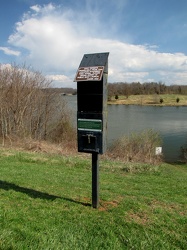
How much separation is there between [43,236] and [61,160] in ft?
30.4

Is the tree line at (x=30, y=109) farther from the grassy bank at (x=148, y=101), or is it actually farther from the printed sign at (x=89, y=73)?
the grassy bank at (x=148, y=101)

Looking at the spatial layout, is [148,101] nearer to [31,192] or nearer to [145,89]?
[145,89]

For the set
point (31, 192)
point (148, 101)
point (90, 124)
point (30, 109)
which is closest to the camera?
point (90, 124)

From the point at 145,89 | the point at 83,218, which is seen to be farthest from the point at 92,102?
the point at 145,89

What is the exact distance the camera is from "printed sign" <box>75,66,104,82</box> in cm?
493

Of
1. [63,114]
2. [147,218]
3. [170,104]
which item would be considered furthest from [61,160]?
[170,104]

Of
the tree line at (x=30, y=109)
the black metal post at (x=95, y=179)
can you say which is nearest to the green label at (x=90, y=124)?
the black metal post at (x=95, y=179)

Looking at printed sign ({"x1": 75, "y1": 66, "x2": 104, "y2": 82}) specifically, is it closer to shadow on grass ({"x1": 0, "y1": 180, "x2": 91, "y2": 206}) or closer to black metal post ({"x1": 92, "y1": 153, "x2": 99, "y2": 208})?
black metal post ({"x1": 92, "y1": 153, "x2": 99, "y2": 208})

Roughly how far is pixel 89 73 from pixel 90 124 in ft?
3.07

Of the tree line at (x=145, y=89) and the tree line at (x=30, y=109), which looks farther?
the tree line at (x=145, y=89)

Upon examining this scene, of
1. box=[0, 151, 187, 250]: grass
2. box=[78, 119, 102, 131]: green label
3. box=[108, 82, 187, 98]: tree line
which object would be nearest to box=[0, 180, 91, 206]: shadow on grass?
box=[0, 151, 187, 250]: grass

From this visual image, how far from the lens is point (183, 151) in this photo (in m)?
25.1

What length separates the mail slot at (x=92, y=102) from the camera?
5.05 m

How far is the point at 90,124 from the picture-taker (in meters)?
5.18
